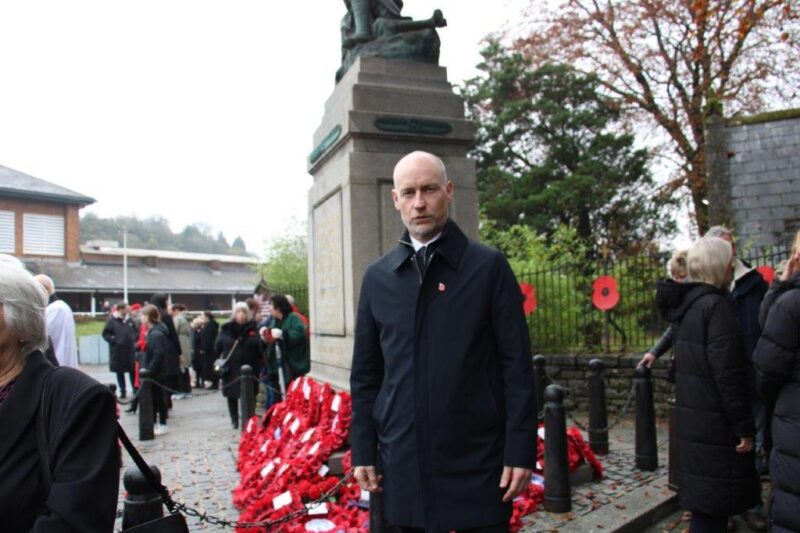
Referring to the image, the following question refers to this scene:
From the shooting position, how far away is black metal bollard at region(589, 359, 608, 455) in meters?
6.55

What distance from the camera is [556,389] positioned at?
4871 millimetres

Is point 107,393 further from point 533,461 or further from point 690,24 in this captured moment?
point 690,24

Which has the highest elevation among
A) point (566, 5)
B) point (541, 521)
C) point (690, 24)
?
point (566, 5)

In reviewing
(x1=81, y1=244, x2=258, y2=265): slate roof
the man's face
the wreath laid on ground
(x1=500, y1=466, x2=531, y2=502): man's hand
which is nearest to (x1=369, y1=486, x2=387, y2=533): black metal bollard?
the wreath laid on ground

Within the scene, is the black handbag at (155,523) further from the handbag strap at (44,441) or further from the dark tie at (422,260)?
the dark tie at (422,260)

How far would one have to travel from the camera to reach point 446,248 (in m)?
2.55

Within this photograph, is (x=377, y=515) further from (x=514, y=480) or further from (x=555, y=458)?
(x=555, y=458)

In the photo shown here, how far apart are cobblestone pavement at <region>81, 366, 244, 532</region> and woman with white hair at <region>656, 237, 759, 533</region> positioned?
11.3 feet

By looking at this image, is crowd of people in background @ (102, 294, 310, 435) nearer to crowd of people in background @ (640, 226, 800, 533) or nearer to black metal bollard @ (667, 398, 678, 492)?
black metal bollard @ (667, 398, 678, 492)

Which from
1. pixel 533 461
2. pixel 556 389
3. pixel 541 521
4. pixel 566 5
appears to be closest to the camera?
pixel 533 461

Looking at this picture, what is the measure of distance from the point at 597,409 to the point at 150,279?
54.7 metres

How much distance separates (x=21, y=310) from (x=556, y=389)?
3822mm

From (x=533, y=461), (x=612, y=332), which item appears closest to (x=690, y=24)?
(x=612, y=332)

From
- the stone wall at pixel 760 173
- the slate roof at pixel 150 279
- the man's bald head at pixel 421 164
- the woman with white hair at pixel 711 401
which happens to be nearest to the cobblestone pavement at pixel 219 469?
the woman with white hair at pixel 711 401
